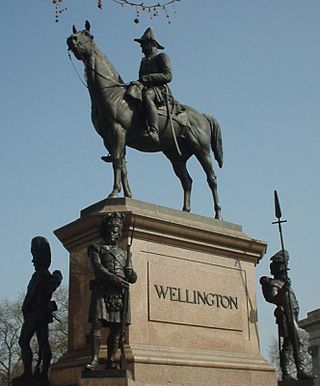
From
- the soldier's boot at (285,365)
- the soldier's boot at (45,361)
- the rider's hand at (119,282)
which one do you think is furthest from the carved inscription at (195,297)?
the soldier's boot at (45,361)

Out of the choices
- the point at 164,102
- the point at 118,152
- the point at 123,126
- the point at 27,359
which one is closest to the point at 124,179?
the point at 118,152

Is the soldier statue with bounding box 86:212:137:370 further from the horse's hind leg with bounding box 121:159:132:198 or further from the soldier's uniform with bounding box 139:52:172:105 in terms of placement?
the soldier's uniform with bounding box 139:52:172:105

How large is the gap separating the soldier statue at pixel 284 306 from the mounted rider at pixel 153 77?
3586 millimetres

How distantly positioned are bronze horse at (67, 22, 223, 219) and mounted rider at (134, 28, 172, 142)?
234 millimetres

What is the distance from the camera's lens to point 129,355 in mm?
10555

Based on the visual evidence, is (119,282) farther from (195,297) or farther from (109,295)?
(195,297)

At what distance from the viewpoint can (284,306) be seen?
13.6 m

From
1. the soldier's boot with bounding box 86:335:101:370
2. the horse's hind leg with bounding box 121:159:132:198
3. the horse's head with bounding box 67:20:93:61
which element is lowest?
the soldier's boot with bounding box 86:335:101:370

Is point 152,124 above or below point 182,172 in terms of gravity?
above

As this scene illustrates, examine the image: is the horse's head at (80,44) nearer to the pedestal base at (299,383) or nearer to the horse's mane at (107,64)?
the horse's mane at (107,64)

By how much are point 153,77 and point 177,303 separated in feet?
15.6

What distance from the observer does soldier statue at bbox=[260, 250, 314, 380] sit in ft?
44.0

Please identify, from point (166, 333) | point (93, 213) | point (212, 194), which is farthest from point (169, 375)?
point (212, 194)

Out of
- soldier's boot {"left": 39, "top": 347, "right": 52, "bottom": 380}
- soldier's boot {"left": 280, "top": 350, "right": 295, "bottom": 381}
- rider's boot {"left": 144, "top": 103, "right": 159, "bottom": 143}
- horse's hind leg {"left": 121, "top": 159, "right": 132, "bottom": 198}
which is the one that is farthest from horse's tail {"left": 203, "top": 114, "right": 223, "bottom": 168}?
soldier's boot {"left": 39, "top": 347, "right": 52, "bottom": 380}
